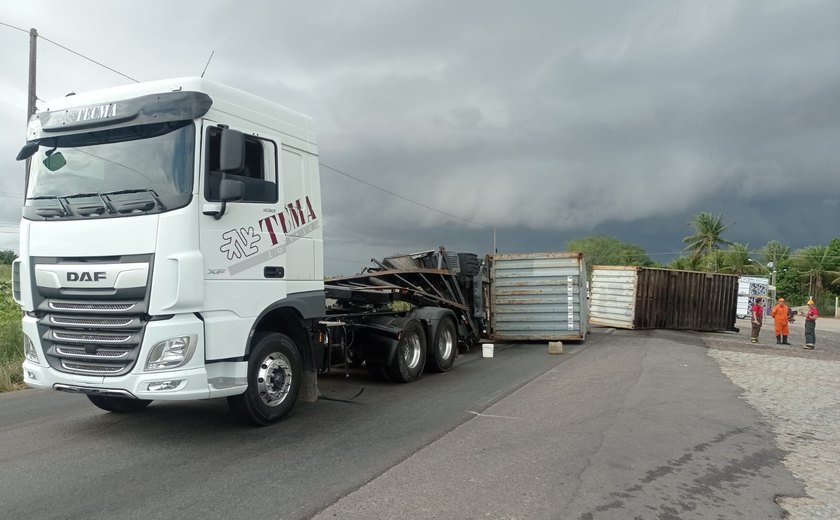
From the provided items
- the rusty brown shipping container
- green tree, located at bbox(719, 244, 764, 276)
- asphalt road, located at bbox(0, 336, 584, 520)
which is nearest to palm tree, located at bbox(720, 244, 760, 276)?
green tree, located at bbox(719, 244, 764, 276)

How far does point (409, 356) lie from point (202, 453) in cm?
482

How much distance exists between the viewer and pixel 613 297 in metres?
23.2

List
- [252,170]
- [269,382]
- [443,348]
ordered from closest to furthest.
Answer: [252,170], [269,382], [443,348]

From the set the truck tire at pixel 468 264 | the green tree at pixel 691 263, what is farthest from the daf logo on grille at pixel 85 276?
the green tree at pixel 691 263

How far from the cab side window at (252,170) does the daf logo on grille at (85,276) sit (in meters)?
1.14

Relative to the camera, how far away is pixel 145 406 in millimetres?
7430

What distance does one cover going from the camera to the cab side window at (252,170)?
5.65m

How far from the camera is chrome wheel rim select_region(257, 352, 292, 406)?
6285 mm

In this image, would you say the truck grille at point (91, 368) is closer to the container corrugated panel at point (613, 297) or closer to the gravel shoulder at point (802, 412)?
the gravel shoulder at point (802, 412)

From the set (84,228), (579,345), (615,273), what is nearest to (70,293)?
(84,228)

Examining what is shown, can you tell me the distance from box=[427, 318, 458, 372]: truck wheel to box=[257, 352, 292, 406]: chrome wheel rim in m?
→ 4.52

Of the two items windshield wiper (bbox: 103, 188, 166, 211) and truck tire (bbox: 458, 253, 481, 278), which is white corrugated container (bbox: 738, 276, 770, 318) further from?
windshield wiper (bbox: 103, 188, 166, 211)

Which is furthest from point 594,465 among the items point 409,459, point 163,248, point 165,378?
point 163,248

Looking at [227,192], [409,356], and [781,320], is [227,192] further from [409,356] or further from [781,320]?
[781,320]
